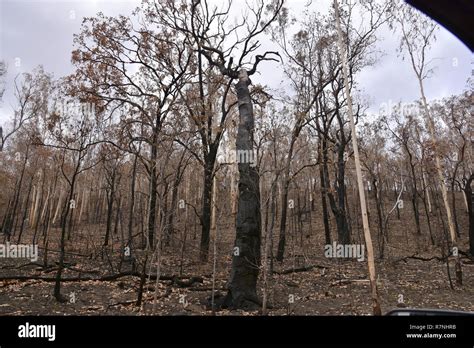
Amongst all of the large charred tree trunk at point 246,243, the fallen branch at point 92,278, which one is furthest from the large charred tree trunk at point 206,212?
the large charred tree trunk at point 246,243

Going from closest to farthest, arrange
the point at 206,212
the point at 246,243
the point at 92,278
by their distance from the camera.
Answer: the point at 246,243 → the point at 92,278 → the point at 206,212

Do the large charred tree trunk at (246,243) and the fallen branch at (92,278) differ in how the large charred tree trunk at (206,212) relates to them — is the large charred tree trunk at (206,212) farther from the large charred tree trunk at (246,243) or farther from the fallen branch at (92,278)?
the large charred tree trunk at (246,243)

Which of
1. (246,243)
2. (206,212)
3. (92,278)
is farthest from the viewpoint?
(206,212)

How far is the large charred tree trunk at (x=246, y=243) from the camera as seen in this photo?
33.1 ft

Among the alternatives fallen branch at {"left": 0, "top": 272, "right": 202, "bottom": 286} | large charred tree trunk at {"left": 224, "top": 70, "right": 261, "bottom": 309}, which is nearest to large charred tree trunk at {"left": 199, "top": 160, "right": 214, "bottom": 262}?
fallen branch at {"left": 0, "top": 272, "right": 202, "bottom": 286}

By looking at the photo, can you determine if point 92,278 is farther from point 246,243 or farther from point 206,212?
point 246,243

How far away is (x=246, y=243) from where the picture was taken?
10.4 meters

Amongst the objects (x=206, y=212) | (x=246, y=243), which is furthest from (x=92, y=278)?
(x=246, y=243)

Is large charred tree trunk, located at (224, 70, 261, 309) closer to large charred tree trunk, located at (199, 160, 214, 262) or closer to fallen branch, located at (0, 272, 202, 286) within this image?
fallen branch, located at (0, 272, 202, 286)

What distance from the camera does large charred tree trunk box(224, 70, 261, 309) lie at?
10.1 metres

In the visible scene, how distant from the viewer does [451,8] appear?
6.29 feet

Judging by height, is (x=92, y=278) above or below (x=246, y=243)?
below
